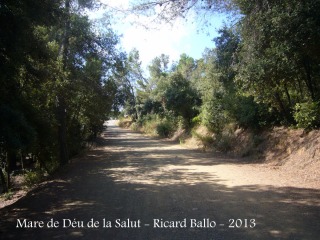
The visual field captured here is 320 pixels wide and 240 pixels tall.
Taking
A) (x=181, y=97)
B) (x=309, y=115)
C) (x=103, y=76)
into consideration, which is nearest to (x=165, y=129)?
(x=181, y=97)

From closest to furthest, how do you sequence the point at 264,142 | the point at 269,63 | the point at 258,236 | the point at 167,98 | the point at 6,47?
the point at 258,236, the point at 6,47, the point at 269,63, the point at 264,142, the point at 167,98

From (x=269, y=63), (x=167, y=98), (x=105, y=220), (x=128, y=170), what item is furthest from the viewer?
(x=167, y=98)

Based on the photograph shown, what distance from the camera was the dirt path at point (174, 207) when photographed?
5289mm

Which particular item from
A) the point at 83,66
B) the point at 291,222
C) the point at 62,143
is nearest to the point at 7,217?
the point at 291,222

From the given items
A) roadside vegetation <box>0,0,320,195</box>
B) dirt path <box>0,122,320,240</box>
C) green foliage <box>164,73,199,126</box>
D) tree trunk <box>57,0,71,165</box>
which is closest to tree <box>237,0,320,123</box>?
roadside vegetation <box>0,0,320,195</box>

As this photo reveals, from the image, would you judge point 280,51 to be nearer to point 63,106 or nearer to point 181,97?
point 63,106

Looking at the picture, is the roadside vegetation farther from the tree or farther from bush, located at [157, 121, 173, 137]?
bush, located at [157, 121, 173, 137]

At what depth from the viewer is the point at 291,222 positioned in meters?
5.48

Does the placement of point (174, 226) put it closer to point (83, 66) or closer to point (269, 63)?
point (269, 63)

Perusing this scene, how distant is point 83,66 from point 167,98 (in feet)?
37.8

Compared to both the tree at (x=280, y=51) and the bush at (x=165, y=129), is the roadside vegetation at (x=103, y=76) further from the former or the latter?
the bush at (x=165, y=129)

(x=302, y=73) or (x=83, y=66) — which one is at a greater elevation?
(x=83, y=66)

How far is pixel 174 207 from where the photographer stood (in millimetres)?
6699

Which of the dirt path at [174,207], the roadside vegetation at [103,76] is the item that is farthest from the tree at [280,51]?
the dirt path at [174,207]
